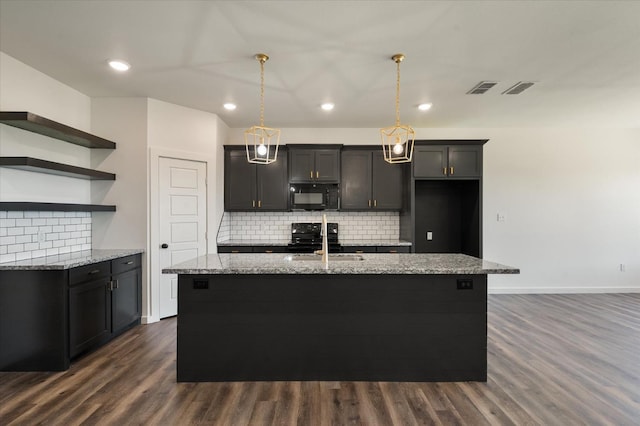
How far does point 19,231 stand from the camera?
9.91 feet

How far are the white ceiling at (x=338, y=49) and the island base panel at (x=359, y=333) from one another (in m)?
1.90

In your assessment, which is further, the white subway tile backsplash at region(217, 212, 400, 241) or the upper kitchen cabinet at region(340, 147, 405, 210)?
the white subway tile backsplash at region(217, 212, 400, 241)

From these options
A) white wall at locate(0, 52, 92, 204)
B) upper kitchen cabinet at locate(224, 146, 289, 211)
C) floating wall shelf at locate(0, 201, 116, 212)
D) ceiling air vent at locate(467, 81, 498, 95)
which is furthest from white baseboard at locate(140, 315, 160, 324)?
ceiling air vent at locate(467, 81, 498, 95)

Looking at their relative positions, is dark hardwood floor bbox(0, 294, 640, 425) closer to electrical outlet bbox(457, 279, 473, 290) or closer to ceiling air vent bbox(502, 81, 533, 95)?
electrical outlet bbox(457, 279, 473, 290)

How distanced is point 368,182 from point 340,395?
3.27 m

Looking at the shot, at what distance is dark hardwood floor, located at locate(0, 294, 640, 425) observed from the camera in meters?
2.14

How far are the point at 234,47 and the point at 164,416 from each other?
2825mm

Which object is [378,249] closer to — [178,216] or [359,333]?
[359,333]

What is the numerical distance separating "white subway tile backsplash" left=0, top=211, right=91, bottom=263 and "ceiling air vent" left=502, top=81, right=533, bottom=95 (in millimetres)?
5113

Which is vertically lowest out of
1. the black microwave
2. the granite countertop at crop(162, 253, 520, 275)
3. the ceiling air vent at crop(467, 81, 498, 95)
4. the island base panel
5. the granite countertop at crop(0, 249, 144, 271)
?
the island base panel

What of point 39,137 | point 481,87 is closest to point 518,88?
point 481,87

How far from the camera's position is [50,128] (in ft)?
9.90

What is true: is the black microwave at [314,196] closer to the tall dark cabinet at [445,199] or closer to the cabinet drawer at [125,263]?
the tall dark cabinet at [445,199]

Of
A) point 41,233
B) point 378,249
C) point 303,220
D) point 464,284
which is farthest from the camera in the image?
point 303,220
